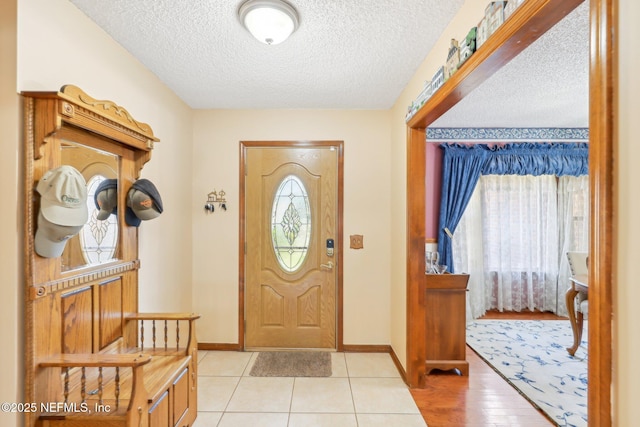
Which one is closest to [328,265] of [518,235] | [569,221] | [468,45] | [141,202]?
[141,202]

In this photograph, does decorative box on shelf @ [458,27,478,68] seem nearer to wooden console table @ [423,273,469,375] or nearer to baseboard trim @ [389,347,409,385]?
wooden console table @ [423,273,469,375]

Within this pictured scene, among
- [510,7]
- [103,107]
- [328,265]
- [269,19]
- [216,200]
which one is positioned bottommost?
[328,265]

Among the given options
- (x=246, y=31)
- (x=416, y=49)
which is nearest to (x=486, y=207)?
(x=416, y=49)

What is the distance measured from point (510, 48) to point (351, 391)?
2527 mm

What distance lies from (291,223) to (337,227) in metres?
0.49

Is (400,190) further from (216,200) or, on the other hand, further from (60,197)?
(60,197)

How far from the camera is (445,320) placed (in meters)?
2.84

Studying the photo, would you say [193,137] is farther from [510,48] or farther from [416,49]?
[510,48]

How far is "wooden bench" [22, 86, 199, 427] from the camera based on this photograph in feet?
4.46

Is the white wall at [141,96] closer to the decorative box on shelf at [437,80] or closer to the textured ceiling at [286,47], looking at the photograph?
the textured ceiling at [286,47]

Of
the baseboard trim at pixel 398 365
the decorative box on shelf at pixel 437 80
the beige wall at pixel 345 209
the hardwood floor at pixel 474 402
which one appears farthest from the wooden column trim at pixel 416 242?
the beige wall at pixel 345 209

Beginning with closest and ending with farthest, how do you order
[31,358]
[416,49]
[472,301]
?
[31,358]
[416,49]
[472,301]

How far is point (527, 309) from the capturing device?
4.46 meters

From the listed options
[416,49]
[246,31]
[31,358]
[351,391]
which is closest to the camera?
[31,358]
